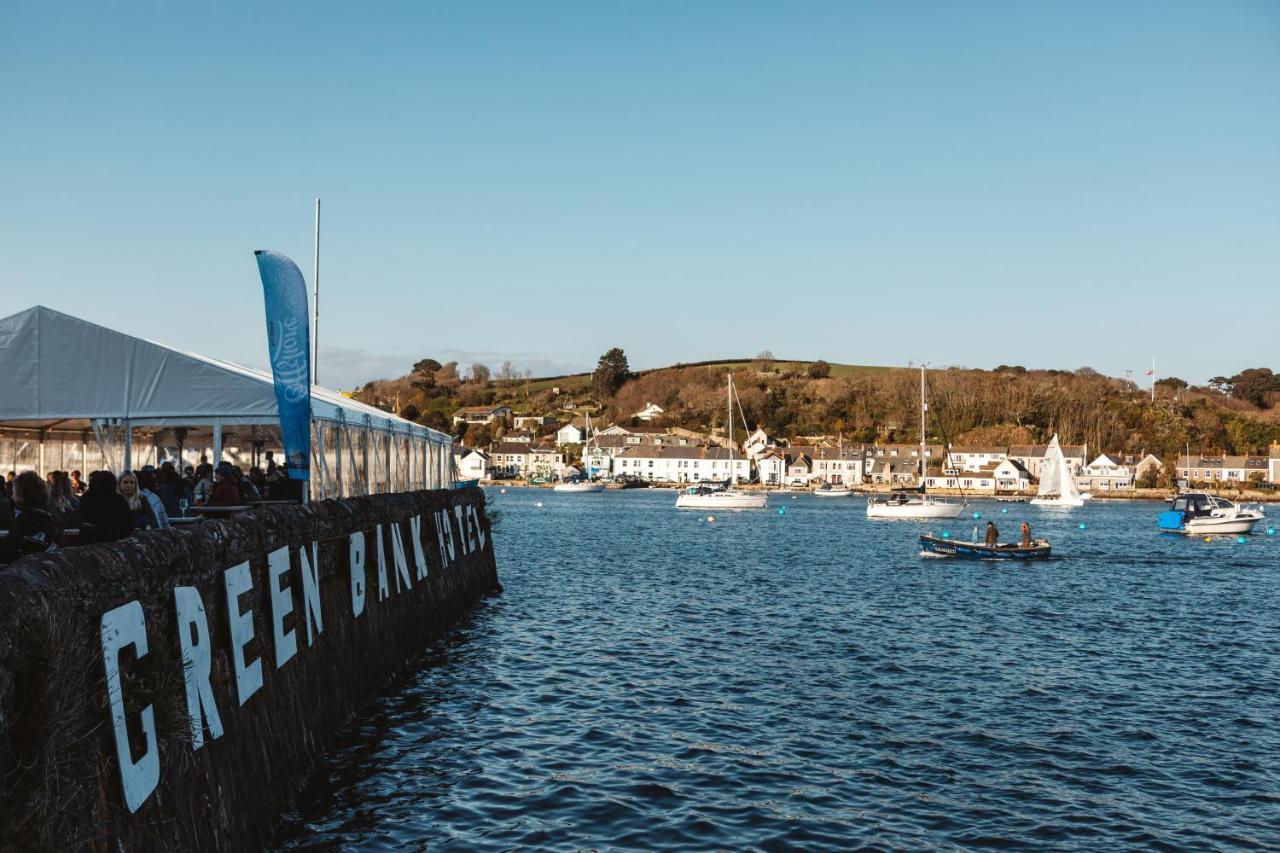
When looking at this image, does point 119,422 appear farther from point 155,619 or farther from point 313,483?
point 155,619

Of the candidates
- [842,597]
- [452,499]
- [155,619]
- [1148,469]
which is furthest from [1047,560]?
[1148,469]

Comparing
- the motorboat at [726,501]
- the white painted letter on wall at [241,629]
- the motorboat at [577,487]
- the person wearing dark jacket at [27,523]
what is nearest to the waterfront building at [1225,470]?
the motorboat at [726,501]

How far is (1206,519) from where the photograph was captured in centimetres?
7606

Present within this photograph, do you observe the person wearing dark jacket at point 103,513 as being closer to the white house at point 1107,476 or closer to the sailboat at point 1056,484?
the sailboat at point 1056,484

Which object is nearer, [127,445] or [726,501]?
[127,445]

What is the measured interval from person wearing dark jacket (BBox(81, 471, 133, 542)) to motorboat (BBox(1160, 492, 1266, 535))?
79294 millimetres

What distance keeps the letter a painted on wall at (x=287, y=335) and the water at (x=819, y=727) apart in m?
5.11

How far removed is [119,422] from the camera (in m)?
21.3

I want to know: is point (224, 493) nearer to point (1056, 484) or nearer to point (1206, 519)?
point (1206, 519)

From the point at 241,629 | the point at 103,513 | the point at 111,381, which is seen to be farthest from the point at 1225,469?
the point at 103,513

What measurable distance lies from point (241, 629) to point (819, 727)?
32.2ft

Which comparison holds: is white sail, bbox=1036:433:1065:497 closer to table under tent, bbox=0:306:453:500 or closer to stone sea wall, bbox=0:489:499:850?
table under tent, bbox=0:306:453:500

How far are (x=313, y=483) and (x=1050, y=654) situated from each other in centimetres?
1700

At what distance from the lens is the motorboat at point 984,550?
50.7 m
